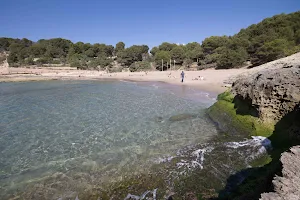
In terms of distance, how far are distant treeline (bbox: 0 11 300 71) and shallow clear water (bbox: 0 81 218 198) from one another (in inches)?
1279

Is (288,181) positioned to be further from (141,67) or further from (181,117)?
(141,67)

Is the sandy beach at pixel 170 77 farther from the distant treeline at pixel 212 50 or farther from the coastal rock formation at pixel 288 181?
the coastal rock formation at pixel 288 181

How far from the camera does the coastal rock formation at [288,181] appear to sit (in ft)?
9.14

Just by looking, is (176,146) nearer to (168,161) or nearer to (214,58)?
(168,161)

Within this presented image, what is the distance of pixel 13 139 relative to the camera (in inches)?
456

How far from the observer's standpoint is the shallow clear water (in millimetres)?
8273

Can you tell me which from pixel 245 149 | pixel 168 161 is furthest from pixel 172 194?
pixel 245 149

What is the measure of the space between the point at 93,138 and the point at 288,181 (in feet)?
33.6

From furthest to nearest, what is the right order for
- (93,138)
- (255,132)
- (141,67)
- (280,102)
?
(141,67) < (93,138) < (255,132) < (280,102)

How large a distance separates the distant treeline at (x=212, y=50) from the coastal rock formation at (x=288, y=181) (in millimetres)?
40693

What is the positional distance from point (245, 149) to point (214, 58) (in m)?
51.2

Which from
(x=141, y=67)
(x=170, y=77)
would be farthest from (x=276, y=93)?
(x=141, y=67)

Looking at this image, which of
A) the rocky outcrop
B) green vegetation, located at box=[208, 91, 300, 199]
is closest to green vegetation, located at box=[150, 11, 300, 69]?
green vegetation, located at box=[208, 91, 300, 199]

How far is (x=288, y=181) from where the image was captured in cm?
304
